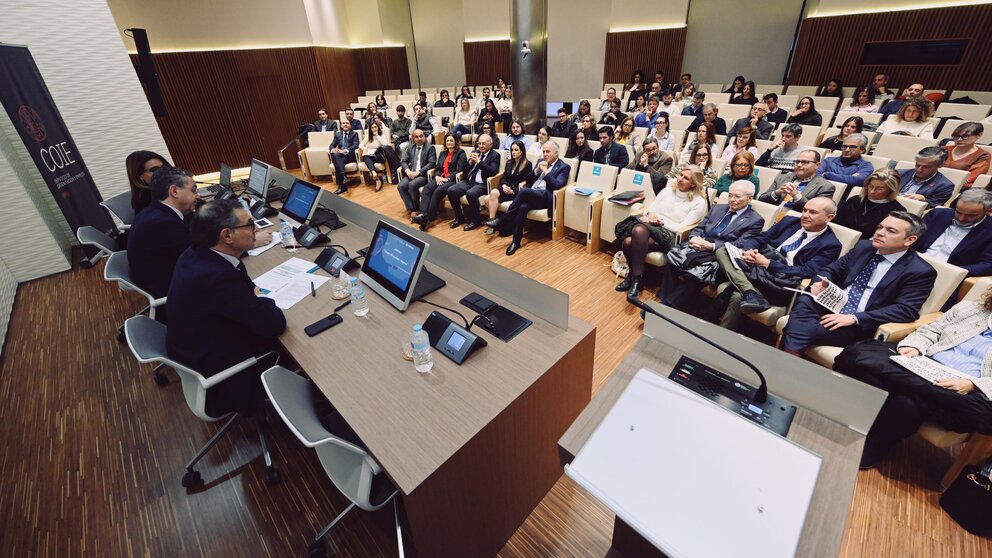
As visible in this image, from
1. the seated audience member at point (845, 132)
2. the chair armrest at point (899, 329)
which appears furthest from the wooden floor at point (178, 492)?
the seated audience member at point (845, 132)

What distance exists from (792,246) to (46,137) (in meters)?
6.91

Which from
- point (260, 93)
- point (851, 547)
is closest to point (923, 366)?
point (851, 547)

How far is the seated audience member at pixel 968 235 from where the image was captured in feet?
8.34

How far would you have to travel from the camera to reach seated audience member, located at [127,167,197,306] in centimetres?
256

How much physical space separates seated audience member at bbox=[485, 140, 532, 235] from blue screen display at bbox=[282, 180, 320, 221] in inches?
86.9

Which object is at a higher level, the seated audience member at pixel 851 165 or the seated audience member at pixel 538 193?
the seated audience member at pixel 851 165

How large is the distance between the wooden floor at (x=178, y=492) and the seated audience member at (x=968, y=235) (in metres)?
1.32

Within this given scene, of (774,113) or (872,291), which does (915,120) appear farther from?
(872,291)

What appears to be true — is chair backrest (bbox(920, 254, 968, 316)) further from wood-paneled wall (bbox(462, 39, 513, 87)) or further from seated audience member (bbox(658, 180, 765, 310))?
wood-paneled wall (bbox(462, 39, 513, 87))

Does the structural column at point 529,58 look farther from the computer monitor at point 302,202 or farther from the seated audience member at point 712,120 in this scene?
the computer monitor at point 302,202

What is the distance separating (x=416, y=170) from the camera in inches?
233

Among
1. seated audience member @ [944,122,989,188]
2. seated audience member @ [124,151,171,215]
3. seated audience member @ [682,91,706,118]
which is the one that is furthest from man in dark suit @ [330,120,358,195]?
seated audience member @ [944,122,989,188]

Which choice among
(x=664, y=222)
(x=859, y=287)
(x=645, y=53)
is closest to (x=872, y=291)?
(x=859, y=287)

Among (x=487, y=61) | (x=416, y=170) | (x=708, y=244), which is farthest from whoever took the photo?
(x=487, y=61)
